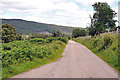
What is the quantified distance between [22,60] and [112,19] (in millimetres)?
44168

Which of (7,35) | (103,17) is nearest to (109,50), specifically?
(103,17)

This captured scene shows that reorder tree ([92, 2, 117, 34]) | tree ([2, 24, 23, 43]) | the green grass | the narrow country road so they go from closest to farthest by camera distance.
→ the narrow country road < the green grass < tree ([92, 2, 117, 34]) < tree ([2, 24, 23, 43])

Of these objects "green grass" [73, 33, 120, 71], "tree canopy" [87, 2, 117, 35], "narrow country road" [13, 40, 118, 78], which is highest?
"tree canopy" [87, 2, 117, 35]

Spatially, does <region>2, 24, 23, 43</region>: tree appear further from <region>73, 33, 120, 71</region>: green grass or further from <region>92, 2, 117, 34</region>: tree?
<region>73, 33, 120, 71</region>: green grass

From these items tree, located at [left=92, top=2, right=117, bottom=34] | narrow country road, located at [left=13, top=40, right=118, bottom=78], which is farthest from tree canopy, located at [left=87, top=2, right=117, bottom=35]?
narrow country road, located at [left=13, top=40, right=118, bottom=78]

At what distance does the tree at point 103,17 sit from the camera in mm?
48656

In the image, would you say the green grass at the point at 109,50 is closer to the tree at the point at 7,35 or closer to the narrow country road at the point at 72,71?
the narrow country road at the point at 72,71

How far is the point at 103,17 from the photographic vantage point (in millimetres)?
49844

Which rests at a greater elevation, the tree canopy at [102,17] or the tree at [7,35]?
the tree canopy at [102,17]

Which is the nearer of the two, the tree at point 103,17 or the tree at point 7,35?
the tree at point 103,17

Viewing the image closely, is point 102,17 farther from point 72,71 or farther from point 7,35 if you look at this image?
point 72,71

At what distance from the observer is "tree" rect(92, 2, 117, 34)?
Answer: 48.7 meters

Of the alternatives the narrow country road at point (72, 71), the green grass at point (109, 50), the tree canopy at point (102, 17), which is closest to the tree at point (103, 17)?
the tree canopy at point (102, 17)

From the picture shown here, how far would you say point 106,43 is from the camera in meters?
20.5
